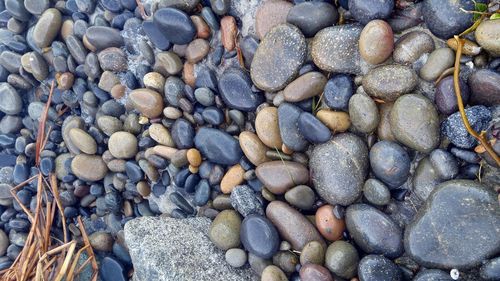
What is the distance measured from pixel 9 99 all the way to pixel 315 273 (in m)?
2.56

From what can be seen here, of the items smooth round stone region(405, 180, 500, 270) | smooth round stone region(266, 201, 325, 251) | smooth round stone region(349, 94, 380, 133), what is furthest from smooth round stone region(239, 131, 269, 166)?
smooth round stone region(405, 180, 500, 270)

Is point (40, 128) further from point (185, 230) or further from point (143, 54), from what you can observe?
point (185, 230)

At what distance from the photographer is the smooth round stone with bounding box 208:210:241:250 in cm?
260

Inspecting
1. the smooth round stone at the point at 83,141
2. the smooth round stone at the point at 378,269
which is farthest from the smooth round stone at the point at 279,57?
the smooth round stone at the point at 83,141

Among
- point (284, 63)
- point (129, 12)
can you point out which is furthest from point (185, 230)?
point (129, 12)

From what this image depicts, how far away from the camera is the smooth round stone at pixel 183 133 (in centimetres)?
285

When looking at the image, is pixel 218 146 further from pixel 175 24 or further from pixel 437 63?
pixel 437 63

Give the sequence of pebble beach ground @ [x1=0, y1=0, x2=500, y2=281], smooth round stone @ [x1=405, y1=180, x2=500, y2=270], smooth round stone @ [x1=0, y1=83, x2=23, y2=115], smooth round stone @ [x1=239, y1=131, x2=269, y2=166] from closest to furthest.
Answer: smooth round stone @ [x1=405, y1=180, x2=500, y2=270] → pebble beach ground @ [x1=0, y1=0, x2=500, y2=281] → smooth round stone @ [x1=239, y1=131, x2=269, y2=166] → smooth round stone @ [x1=0, y1=83, x2=23, y2=115]

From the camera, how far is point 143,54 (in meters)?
3.03

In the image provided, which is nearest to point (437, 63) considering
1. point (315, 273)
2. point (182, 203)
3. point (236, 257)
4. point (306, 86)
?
point (306, 86)

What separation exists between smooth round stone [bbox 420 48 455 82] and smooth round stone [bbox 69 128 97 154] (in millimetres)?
2135

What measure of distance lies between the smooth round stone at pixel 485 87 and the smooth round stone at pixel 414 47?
0.25m

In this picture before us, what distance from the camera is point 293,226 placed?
8.17ft

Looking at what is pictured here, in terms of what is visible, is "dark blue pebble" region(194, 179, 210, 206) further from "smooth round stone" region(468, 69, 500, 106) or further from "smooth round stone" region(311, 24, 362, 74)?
"smooth round stone" region(468, 69, 500, 106)
